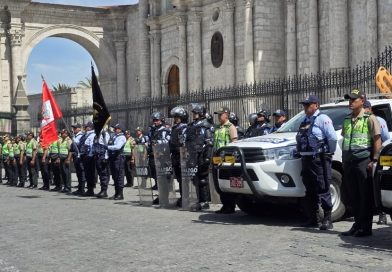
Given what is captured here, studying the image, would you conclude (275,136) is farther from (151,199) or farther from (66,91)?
(66,91)

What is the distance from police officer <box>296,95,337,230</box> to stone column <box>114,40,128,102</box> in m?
29.8

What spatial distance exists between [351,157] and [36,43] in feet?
95.9

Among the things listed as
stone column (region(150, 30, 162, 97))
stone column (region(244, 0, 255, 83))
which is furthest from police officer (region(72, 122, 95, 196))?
stone column (region(150, 30, 162, 97))

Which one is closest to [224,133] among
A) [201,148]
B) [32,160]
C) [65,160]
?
[201,148]

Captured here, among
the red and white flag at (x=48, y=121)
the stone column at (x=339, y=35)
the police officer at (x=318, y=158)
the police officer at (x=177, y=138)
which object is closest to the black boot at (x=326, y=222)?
the police officer at (x=318, y=158)

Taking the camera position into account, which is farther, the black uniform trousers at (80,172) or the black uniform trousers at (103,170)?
the black uniform trousers at (80,172)

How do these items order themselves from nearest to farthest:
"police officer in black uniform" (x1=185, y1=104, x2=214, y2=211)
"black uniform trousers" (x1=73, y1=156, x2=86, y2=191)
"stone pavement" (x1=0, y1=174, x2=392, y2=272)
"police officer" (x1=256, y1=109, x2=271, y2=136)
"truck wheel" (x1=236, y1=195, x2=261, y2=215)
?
"stone pavement" (x1=0, y1=174, x2=392, y2=272), "truck wheel" (x1=236, y1=195, x2=261, y2=215), "police officer in black uniform" (x1=185, y1=104, x2=214, y2=211), "police officer" (x1=256, y1=109, x2=271, y2=136), "black uniform trousers" (x1=73, y1=156, x2=86, y2=191)

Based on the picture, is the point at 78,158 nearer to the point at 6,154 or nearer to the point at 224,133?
the point at 224,133

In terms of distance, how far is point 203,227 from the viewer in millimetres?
9727

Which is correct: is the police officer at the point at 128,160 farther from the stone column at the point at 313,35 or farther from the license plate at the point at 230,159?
the license plate at the point at 230,159

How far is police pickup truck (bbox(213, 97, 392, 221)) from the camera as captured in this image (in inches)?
376

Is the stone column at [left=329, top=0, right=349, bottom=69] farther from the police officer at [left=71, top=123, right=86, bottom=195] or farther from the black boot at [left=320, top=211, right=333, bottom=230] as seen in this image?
the black boot at [left=320, top=211, right=333, bottom=230]

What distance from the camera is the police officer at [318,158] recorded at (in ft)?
29.6

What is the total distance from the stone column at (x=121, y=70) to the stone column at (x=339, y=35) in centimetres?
1812
